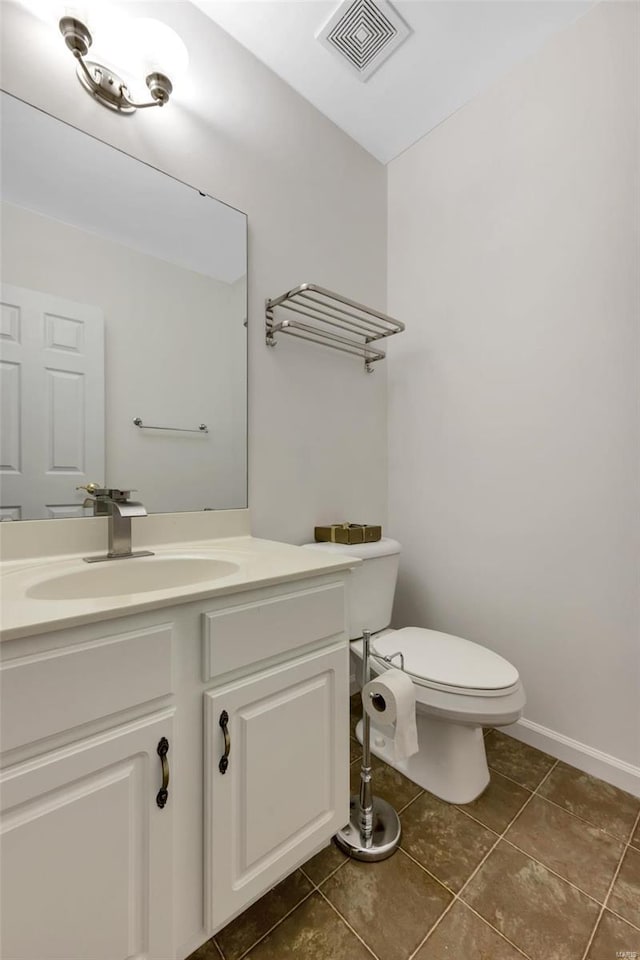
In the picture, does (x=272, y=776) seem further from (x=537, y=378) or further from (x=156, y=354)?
(x=537, y=378)

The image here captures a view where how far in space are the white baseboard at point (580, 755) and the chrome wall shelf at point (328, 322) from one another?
1.48m

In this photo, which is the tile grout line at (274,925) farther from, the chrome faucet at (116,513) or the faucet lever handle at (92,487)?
the faucet lever handle at (92,487)

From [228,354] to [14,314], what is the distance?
582 mm

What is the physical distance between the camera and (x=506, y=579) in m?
1.57

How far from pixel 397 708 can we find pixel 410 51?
7.05 feet

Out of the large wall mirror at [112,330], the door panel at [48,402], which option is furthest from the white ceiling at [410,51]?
the door panel at [48,402]

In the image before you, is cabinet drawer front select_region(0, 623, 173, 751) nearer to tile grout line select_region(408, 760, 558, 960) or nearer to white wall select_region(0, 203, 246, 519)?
white wall select_region(0, 203, 246, 519)

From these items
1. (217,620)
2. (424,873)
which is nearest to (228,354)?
(217,620)

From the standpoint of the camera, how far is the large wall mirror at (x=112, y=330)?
1013mm

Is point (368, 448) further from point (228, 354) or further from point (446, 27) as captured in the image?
point (446, 27)

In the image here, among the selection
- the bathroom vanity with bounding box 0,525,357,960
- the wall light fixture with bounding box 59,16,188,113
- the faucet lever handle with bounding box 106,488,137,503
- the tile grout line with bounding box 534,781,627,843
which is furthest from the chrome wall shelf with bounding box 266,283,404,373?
the tile grout line with bounding box 534,781,627,843

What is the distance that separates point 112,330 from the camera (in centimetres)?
116

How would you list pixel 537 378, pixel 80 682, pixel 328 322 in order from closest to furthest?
1. pixel 80 682
2. pixel 537 378
3. pixel 328 322

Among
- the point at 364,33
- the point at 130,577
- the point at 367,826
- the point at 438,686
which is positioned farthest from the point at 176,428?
the point at 364,33
